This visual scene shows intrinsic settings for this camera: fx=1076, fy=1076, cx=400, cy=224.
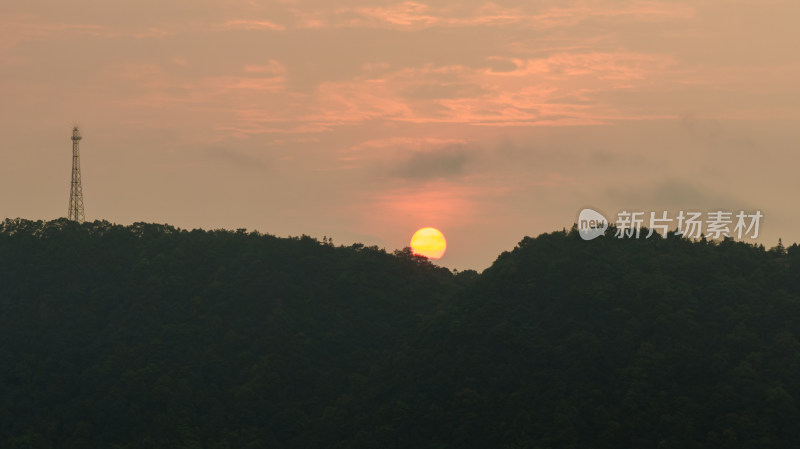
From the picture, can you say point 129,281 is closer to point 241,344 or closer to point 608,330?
point 241,344

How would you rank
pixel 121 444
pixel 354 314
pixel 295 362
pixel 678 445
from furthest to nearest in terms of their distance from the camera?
1. pixel 354 314
2. pixel 295 362
3. pixel 121 444
4. pixel 678 445

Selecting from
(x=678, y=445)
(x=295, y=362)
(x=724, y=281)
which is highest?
(x=724, y=281)

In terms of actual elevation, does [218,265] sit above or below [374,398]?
above

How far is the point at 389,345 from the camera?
380ft

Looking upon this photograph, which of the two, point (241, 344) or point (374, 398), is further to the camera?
point (241, 344)

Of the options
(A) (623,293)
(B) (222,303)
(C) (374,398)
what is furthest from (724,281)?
(B) (222,303)

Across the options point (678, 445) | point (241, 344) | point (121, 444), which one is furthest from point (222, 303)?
point (678, 445)

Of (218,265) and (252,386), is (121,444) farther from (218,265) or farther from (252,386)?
(218,265)

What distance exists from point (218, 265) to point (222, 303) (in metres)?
8.21

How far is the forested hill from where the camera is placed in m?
93.1

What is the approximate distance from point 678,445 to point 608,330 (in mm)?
16868

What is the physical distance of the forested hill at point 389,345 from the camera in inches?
3664

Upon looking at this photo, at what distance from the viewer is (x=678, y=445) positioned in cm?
8662

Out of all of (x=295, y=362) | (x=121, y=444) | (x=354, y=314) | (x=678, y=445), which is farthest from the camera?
(x=354, y=314)
